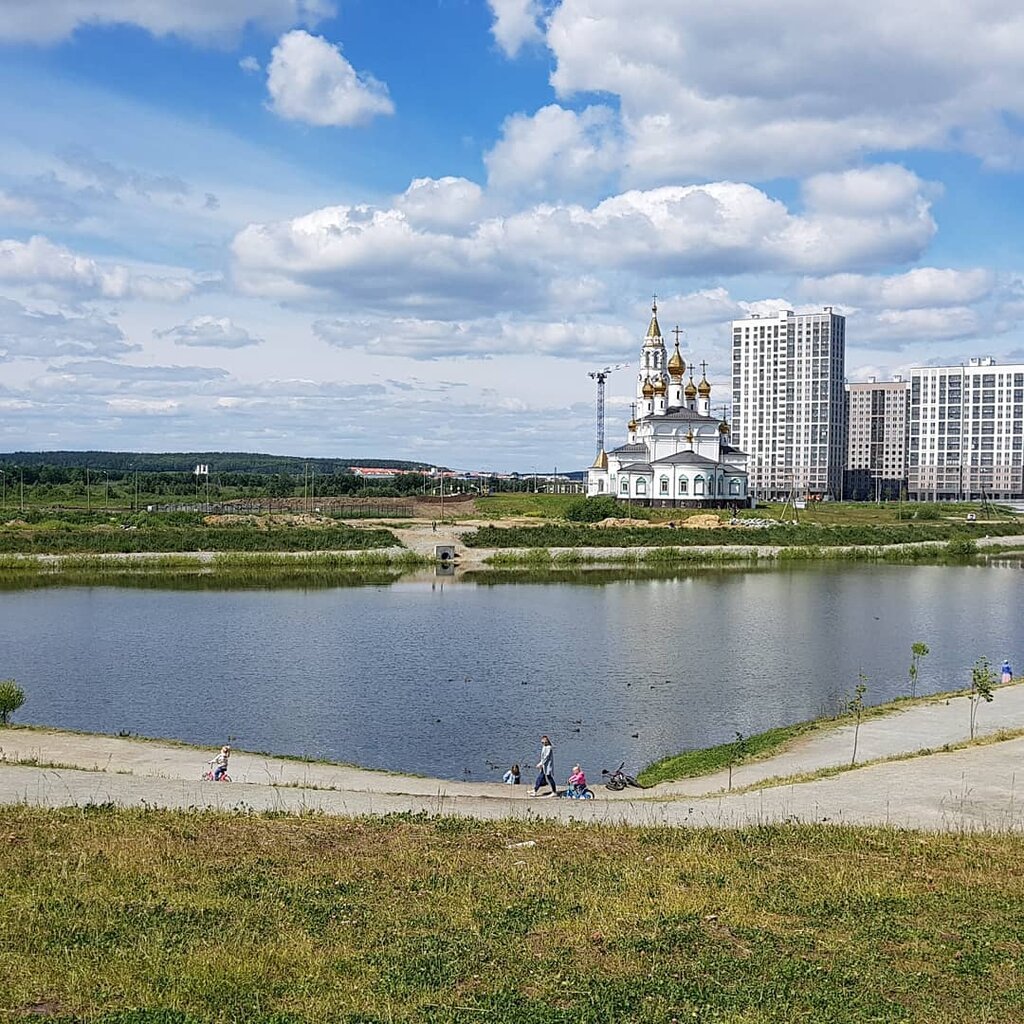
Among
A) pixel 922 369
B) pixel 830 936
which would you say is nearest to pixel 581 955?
pixel 830 936

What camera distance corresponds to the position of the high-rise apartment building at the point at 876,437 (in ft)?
516

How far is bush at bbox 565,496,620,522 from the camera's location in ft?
307

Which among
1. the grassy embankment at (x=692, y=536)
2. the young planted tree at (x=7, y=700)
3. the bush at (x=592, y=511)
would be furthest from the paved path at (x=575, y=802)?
the bush at (x=592, y=511)

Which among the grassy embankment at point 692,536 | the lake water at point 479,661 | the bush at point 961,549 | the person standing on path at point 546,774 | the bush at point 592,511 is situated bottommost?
the lake water at point 479,661

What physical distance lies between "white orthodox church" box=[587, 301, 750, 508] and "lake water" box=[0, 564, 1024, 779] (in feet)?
128

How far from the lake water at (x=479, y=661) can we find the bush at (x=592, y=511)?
33012 mm

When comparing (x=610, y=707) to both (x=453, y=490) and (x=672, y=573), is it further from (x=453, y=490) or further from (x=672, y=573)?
(x=453, y=490)

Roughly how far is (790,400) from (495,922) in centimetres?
13674

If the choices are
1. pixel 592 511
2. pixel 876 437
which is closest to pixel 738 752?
pixel 592 511

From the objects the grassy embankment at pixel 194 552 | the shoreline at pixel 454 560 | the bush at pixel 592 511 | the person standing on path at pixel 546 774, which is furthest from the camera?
the bush at pixel 592 511

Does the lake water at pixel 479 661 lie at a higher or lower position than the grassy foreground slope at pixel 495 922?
lower

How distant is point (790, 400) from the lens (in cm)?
14162

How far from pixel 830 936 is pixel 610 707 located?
739 inches

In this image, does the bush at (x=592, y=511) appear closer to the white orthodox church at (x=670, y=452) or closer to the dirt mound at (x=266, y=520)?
the white orthodox church at (x=670, y=452)
